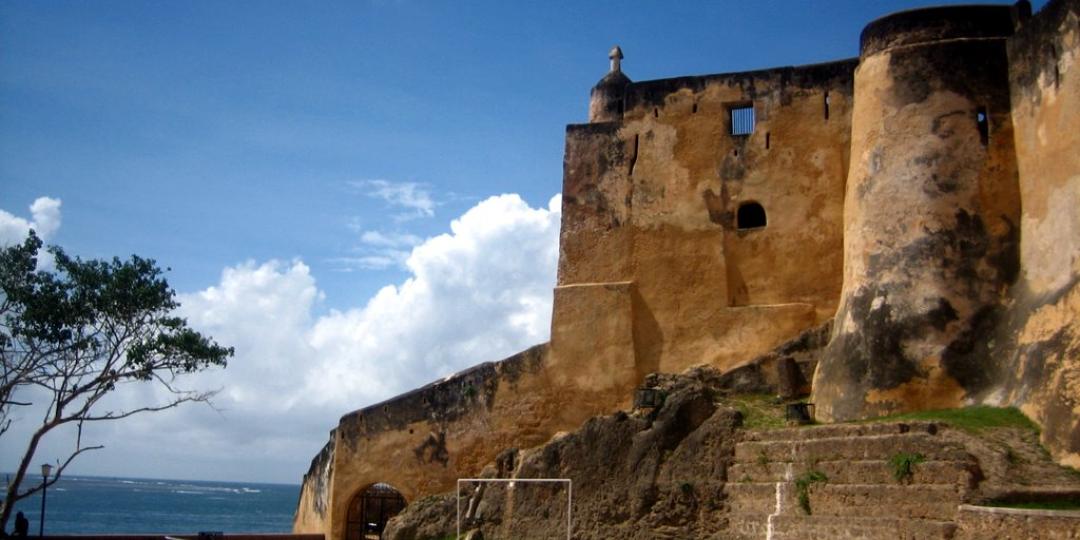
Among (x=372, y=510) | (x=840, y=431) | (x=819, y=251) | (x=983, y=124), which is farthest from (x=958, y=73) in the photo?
(x=372, y=510)

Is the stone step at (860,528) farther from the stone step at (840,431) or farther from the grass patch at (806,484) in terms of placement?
the stone step at (840,431)

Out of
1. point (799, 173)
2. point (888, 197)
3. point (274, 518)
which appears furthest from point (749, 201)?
point (274, 518)

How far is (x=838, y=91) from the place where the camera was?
2253cm

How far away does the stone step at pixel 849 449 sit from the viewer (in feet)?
48.0

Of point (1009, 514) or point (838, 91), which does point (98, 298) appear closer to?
point (838, 91)

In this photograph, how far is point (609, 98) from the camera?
24.7 m

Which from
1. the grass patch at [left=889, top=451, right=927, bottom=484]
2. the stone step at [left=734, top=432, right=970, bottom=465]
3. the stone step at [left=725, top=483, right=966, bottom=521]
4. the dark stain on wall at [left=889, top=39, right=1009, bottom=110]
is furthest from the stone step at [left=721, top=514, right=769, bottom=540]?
the dark stain on wall at [left=889, top=39, right=1009, bottom=110]

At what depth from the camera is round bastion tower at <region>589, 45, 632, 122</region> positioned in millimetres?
24641

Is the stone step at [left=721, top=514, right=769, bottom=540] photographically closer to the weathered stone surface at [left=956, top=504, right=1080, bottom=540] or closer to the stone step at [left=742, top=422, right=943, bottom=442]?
the stone step at [left=742, top=422, right=943, bottom=442]

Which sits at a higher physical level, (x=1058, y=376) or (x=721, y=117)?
(x=721, y=117)

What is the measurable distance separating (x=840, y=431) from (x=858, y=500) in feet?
4.80

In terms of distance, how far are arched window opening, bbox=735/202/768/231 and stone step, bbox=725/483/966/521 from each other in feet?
25.2

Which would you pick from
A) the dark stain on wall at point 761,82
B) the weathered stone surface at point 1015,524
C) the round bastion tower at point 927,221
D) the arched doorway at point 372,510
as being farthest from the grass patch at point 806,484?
the arched doorway at point 372,510

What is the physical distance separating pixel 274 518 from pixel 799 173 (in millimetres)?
72461
